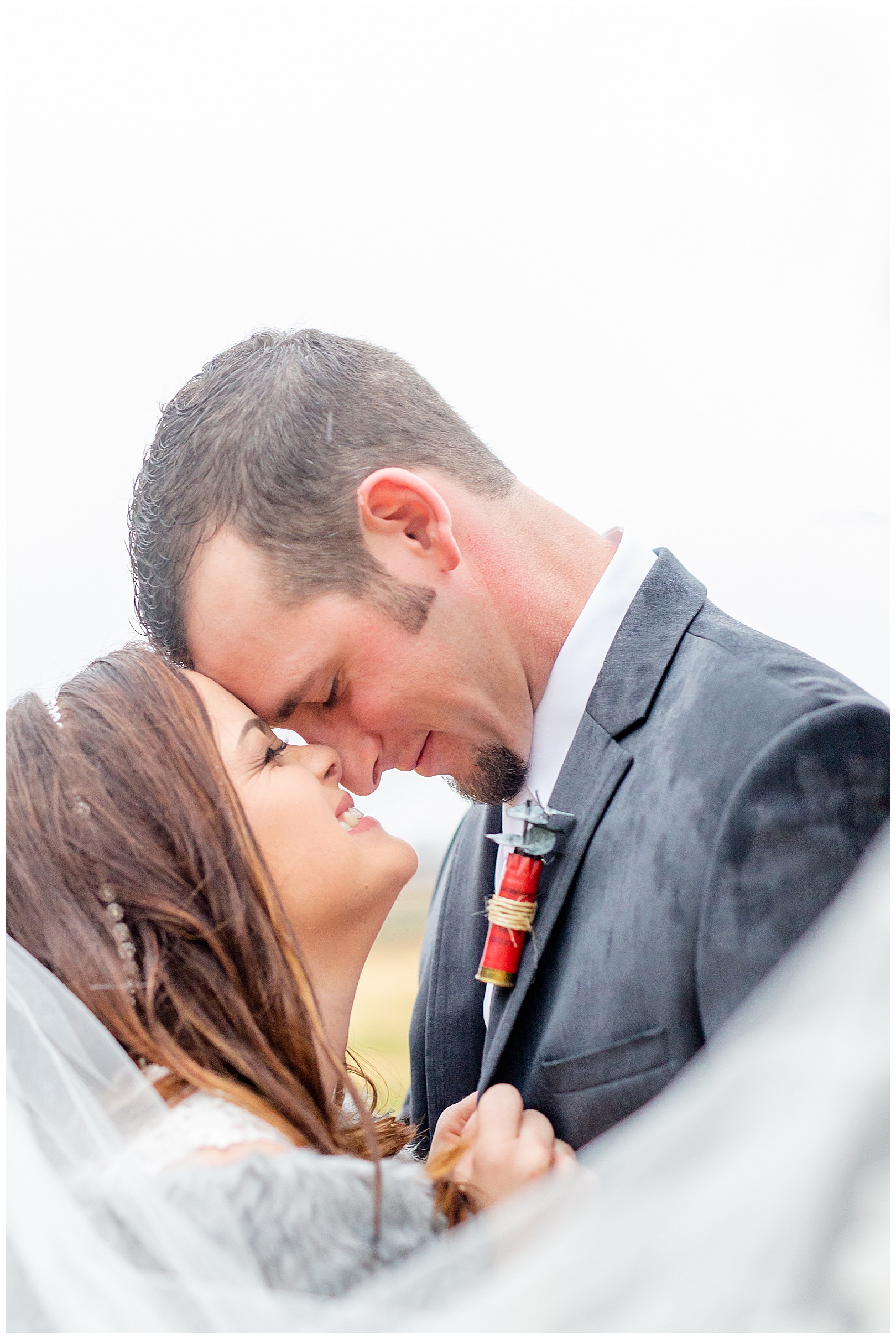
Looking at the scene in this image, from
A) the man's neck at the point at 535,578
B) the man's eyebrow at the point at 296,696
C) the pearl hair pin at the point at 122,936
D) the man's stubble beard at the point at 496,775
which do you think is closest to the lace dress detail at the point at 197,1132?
the pearl hair pin at the point at 122,936

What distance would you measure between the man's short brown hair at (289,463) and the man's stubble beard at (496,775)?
32cm

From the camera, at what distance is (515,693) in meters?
2.06

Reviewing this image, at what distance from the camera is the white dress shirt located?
2.00 meters

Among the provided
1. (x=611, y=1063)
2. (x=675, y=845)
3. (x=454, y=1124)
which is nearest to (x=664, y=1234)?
(x=611, y=1063)

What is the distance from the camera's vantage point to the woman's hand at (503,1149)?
1.48 meters

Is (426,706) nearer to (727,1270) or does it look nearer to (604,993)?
(604,993)

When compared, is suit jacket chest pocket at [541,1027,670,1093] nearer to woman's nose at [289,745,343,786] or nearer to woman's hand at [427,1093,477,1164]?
woman's hand at [427,1093,477,1164]

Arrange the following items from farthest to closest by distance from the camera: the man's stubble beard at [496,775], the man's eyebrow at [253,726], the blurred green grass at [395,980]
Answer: the blurred green grass at [395,980] → the man's stubble beard at [496,775] → the man's eyebrow at [253,726]

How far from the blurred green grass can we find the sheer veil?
1.66m

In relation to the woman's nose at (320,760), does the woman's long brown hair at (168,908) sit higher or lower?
lower

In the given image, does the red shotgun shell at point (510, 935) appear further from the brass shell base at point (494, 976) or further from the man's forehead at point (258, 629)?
the man's forehead at point (258, 629)

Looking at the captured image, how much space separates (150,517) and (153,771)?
0.59 meters

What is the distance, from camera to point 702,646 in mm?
1828

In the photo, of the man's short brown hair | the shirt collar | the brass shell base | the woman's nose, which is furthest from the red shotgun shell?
the man's short brown hair
